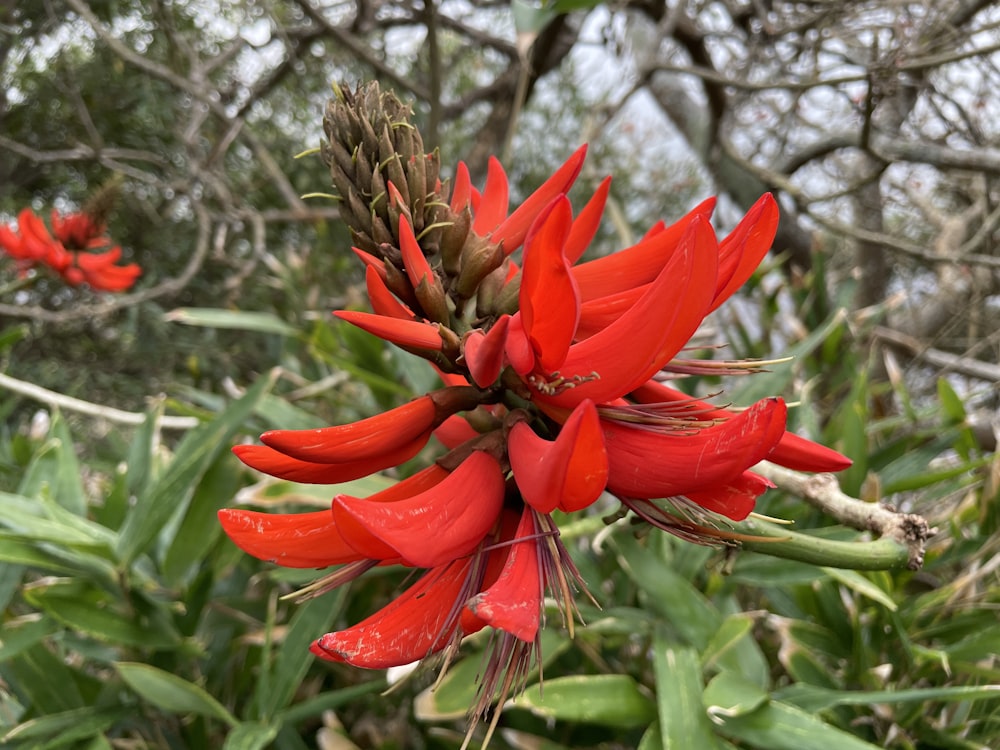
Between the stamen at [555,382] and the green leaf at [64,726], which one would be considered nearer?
the stamen at [555,382]

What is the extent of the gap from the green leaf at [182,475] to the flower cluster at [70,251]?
1.05 metres

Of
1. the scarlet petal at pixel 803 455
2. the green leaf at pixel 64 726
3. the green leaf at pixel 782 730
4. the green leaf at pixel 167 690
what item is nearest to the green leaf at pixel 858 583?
the green leaf at pixel 782 730

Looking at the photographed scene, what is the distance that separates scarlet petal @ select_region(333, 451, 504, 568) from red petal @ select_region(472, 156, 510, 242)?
0.54 ft

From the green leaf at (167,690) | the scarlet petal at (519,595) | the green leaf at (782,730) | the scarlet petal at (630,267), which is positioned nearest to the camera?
the scarlet petal at (519,595)

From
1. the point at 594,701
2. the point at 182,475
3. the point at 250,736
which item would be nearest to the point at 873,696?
the point at 594,701

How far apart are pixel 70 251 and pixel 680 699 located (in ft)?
5.74

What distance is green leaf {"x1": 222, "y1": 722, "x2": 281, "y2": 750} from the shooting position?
2.00 ft

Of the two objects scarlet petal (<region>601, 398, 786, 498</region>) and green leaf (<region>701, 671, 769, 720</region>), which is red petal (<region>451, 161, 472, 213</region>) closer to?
scarlet petal (<region>601, 398, 786, 498</region>)

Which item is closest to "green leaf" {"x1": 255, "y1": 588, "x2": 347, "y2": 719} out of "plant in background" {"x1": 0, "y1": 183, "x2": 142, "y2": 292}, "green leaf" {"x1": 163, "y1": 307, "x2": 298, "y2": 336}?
"green leaf" {"x1": 163, "y1": 307, "x2": 298, "y2": 336}

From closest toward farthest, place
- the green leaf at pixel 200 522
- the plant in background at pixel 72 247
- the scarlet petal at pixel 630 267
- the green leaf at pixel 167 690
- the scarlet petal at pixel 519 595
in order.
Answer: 1. the scarlet petal at pixel 519 595
2. the scarlet petal at pixel 630 267
3. the green leaf at pixel 167 690
4. the green leaf at pixel 200 522
5. the plant in background at pixel 72 247

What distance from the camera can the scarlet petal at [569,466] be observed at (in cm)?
30

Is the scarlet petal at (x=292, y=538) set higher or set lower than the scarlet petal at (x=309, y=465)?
lower

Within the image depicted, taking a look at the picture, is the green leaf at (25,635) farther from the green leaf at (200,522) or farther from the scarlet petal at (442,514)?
the scarlet petal at (442,514)

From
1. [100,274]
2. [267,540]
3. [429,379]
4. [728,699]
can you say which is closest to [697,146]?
[429,379]
